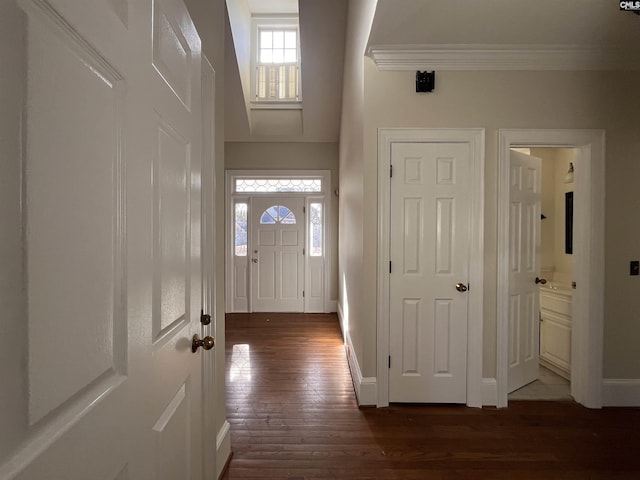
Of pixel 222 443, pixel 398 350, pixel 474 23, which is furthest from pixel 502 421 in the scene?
pixel 474 23

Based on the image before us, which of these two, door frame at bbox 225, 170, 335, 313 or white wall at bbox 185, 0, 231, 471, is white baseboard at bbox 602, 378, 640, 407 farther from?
door frame at bbox 225, 170, 335, 313

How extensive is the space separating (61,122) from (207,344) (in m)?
0.84

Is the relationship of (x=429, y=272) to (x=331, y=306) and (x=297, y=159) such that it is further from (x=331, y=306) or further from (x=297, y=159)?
(x=297, y=159)

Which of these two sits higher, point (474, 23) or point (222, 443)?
point (474, 23)

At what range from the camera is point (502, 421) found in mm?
2275

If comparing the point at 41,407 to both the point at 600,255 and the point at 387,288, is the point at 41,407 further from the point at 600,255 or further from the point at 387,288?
the point at 600,255

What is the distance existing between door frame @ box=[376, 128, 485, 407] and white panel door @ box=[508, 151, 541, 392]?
0.33 metres

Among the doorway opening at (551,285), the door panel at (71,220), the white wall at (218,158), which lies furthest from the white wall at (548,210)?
the door panel at (71,220)

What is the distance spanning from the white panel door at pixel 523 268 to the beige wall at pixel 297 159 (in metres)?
2.90

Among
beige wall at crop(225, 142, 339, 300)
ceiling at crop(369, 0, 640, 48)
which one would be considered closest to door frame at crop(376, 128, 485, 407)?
ceiling at crop(369, 0, 640, 48)

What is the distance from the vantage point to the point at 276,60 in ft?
16.5

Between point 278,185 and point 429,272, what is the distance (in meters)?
3.36

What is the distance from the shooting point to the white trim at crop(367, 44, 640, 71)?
236cm

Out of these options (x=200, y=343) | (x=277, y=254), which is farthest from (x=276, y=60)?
(x=200, y=343)
